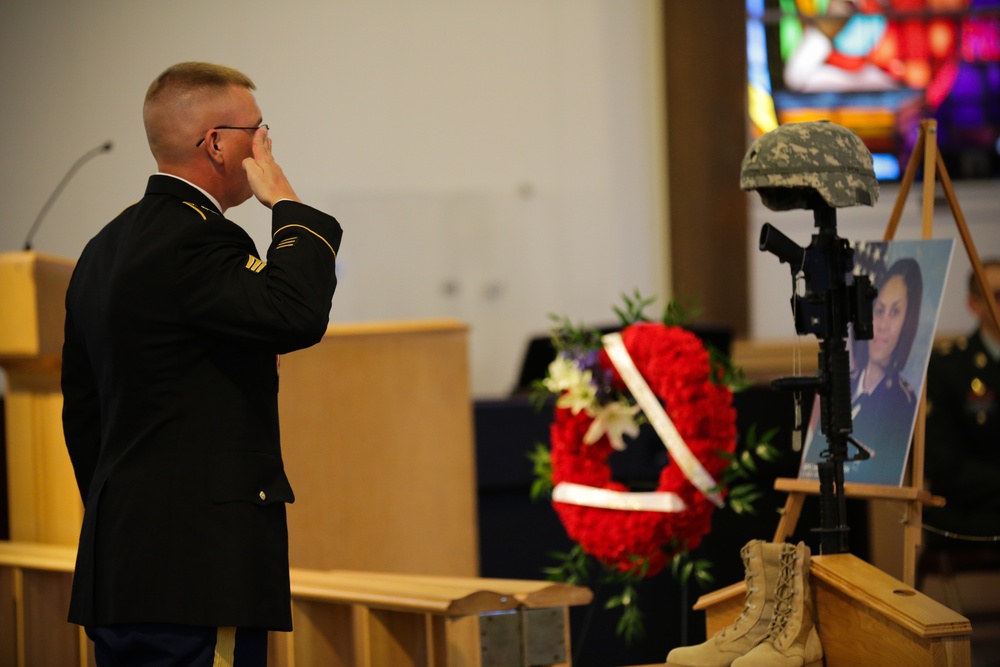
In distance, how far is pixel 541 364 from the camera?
4.29 m

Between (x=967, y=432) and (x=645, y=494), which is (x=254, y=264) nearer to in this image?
(x=645, y=494)

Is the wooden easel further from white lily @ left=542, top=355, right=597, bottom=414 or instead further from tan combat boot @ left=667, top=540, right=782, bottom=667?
white lily @ left=542, top=355, right=597, bottom=414

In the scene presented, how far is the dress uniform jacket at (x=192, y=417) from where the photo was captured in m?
1.66

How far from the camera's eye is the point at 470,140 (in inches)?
229

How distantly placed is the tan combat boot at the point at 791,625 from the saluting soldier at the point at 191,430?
82cm

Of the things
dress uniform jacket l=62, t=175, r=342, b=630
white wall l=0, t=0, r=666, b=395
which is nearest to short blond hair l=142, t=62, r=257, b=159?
dress uniform jacket l=62, t=175, r=342, b=630

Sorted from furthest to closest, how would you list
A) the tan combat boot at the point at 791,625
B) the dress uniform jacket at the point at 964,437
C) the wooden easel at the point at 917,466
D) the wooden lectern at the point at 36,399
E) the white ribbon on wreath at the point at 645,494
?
1. the dress uniform jacket at the point at 964,437
2. the white ribbon on wreath at the point at 645,494
3. the wooden lectern at the point at 36,399
4. the wooden easel at the point at 917,466
5. the tan combat boot at the point at 791,625

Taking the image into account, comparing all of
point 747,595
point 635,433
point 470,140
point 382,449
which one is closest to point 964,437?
point 635,433

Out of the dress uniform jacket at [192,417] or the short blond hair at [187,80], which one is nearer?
the dress uniform jacket at [192,417]

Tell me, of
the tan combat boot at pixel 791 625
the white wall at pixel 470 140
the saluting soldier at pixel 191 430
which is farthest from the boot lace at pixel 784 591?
the white wall at pixel 470 140

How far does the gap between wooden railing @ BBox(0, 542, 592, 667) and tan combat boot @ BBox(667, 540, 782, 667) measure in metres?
0.21

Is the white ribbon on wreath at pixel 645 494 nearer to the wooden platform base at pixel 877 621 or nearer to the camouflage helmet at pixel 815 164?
the wooden platform base at pixel 877 621

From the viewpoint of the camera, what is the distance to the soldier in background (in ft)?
12.3

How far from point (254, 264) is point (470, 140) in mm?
4225
